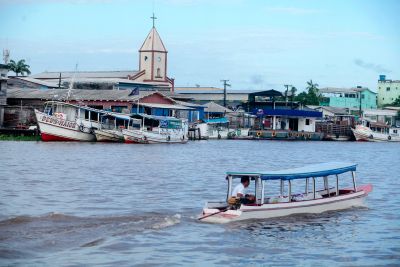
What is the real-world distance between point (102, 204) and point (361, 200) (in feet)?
27.2

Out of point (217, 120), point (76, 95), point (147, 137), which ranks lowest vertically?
point (147, 137)

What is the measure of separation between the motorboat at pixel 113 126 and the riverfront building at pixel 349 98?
56993 mm

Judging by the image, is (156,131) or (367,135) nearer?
(156,131)

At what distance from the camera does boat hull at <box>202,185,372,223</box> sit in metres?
18.2

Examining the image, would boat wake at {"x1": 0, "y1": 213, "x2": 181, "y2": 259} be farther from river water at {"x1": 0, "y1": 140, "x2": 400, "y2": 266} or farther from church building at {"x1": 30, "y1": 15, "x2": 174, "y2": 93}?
church building at {"x1": 30, "y1": 15, "x2": 174, "y2": 93}

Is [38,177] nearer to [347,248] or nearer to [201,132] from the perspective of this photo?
[347,248]

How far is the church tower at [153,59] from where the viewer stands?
91000mm

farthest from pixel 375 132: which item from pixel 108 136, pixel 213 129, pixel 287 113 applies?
pixel 108 136

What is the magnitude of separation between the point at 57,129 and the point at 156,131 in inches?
348

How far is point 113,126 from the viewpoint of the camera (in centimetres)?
5456

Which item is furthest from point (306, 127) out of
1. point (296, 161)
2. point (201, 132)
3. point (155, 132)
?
point (296, 161)

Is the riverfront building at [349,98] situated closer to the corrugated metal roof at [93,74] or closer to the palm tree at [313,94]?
the palm tree at [313,94]

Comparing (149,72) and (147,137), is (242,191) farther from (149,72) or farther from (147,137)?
(149,72)

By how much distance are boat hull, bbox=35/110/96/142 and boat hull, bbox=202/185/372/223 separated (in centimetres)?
3193
